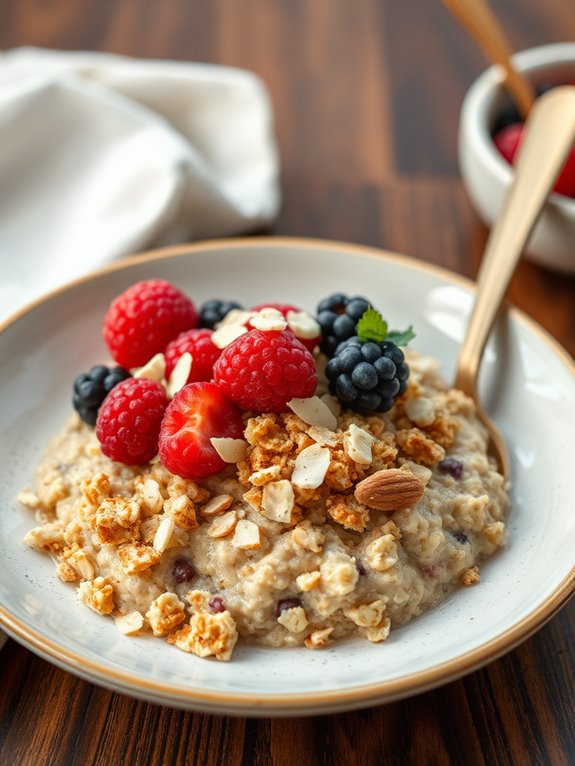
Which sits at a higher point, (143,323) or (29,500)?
(143,323)

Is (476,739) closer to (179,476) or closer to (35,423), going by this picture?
(179,476)

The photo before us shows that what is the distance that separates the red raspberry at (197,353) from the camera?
181cm

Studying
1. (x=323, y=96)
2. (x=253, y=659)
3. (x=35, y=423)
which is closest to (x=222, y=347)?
(x=35, y=423)

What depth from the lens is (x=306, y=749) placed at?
1.50 m

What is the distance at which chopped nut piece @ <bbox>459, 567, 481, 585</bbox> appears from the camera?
5.32 feet

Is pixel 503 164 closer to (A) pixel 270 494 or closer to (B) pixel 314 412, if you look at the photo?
(B) pixel 314 412

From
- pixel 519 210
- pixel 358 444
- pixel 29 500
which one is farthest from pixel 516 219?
pixel 29 500

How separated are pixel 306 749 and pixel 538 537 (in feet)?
1.98

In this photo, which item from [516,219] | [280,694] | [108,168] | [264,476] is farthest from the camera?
[108,168]

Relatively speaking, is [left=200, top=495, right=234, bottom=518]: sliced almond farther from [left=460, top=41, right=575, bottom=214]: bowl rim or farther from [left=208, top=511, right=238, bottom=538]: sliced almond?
[left=460, top=41, right=575, bottom=214]: bowl rim

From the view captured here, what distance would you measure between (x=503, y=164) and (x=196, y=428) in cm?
142

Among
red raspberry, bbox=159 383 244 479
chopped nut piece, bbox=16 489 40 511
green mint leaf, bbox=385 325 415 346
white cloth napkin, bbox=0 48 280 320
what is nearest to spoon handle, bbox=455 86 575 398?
green mint leaf, bbox=385 325 415 346

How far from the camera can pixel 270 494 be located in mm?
1573

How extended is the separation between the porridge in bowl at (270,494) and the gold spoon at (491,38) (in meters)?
1.28
